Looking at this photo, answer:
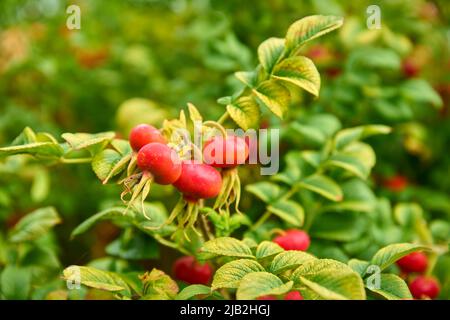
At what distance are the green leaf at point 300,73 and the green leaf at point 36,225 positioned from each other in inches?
32.5

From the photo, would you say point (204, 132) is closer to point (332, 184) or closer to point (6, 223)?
point (332, 184)

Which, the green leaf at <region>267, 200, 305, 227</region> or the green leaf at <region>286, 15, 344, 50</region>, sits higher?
the green leaf at <region>286, 15, 344, 50</region>

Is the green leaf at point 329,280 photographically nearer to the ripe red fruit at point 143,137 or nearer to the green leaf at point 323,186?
the ripe red fruit at point 143,137

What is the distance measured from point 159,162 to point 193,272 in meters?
0.48

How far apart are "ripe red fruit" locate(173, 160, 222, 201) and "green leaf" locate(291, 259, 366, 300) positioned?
25cm

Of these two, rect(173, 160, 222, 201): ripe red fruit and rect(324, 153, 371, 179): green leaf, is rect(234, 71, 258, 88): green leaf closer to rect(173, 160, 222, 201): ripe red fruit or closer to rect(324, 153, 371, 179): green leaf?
rect(173, 160, 222, 201): ripe red fruit

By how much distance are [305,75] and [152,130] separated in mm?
360

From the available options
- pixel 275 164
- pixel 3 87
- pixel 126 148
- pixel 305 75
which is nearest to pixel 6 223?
pixel 3 87

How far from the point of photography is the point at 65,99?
9.89ft

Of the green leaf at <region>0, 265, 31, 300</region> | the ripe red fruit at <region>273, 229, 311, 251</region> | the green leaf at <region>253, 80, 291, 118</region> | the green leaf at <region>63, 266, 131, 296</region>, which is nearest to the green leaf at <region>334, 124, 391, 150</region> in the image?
the ripe red fruit at <region>273, 229, 311, 251</region>

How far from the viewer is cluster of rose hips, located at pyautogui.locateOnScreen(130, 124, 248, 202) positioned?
1.14 meters

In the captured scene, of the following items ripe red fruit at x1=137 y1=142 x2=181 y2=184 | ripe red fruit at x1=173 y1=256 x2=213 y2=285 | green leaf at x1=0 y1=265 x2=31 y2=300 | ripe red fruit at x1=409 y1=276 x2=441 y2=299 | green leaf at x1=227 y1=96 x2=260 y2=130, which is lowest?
ripe red fruit at x1=409 y1=276 x2=441 y2=299

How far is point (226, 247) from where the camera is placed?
1220mm
